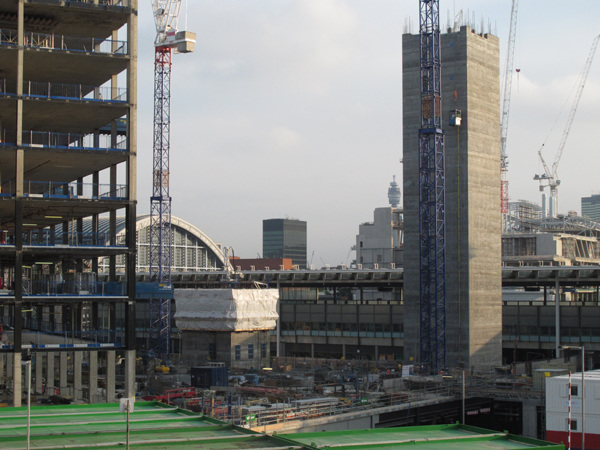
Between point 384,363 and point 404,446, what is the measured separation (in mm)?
77639

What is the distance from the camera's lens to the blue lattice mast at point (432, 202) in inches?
3935

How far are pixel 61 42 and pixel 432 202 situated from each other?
50.0 meters

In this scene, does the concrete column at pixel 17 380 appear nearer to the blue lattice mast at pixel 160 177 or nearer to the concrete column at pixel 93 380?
the concrete column at pixel 93 380

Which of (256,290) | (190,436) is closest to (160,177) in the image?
(256,290)

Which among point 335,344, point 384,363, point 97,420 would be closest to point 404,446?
point 97,420

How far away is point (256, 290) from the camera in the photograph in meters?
101

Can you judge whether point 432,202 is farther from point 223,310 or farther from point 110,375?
point 110,375

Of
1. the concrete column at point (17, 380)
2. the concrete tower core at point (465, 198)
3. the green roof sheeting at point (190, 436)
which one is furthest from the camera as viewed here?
the concrete tower core at point (465, 198)

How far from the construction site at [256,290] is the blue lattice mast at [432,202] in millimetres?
268

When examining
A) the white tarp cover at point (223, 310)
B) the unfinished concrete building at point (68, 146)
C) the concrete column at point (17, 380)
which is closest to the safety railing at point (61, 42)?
the unfinished concrete building at point (68, 146)

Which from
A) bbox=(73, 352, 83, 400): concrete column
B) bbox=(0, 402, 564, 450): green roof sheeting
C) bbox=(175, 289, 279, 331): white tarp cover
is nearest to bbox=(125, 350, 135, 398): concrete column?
bbox=(73, 352, 83, 400): concrete column

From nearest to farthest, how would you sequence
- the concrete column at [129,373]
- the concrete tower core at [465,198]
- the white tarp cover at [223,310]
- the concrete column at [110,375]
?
the concrete column at [129,373] < the concrete column at [110,375] < the white tarp cover at [223,310] < the concrete tower core at [465,198]

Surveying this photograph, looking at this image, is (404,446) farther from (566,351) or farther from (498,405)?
(566,351)

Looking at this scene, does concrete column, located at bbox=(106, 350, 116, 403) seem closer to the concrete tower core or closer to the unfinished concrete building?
the unfinished concrete building
